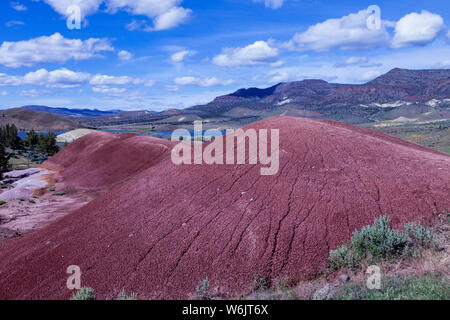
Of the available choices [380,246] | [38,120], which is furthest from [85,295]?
[38,120]

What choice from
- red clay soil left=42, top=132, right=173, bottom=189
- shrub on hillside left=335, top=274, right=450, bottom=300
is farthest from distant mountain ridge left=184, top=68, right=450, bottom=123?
shrub on hillside left=335, top=274, right=450, bottom=300

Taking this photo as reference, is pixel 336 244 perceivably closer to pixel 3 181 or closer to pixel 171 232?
pixel 171 232

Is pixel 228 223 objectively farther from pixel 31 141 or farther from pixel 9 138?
pixel 31 141

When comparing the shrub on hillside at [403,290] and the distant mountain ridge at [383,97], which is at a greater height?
the distant mountain ridge at [383,97]

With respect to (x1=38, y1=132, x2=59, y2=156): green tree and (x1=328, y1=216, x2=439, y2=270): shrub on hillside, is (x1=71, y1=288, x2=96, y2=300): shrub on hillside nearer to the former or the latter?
(x1=328, y1=216, x2=439, y2=270): shrub on hillside

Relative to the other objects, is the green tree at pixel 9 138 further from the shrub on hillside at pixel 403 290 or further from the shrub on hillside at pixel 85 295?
the shrub on hillside at pixel 403 290

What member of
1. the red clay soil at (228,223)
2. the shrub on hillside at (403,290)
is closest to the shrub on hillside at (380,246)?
the red clay soil at (228,223)
